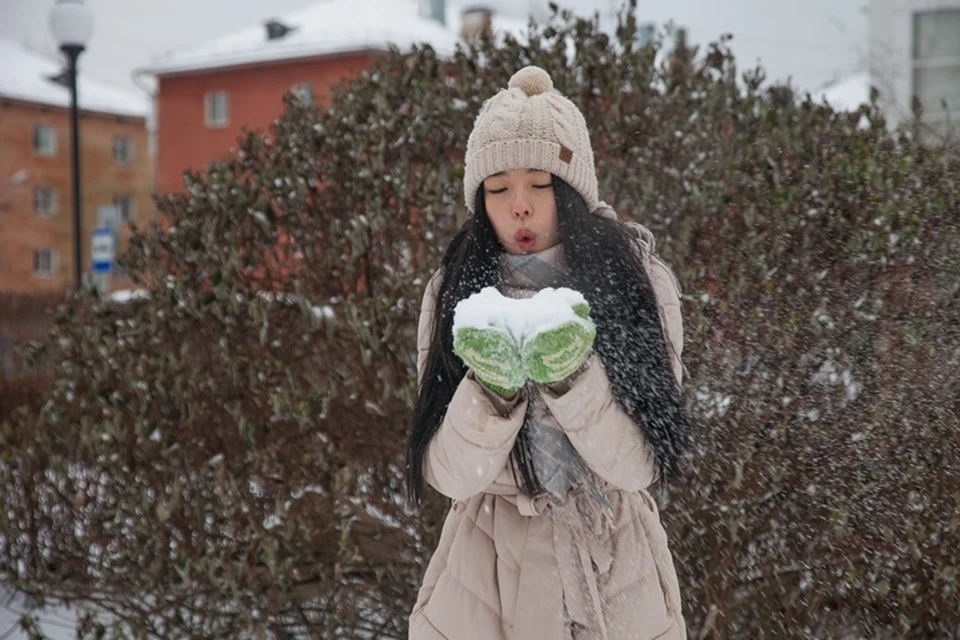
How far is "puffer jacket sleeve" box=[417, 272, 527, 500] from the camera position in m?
2.26

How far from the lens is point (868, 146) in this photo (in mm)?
4496

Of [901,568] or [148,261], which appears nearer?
[901,568]

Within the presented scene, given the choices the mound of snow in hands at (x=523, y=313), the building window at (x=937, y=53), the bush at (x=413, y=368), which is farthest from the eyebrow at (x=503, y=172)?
the building window at (x=937, y=53)

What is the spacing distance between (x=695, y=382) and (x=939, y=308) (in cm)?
79

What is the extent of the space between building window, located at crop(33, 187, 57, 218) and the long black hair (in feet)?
145

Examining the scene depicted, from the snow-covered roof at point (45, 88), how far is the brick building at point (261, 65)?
24.0ft

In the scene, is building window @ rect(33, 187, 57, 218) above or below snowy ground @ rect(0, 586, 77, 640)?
above

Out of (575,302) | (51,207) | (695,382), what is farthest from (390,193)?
(51,207)

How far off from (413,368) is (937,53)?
13283mm

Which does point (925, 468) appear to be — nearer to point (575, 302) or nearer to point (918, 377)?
point (918, 377)

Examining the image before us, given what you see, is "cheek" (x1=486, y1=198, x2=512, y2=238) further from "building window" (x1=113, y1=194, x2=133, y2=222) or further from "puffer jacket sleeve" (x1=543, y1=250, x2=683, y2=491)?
"building window" (x1=113, y1=194, x2=133, y2=222)

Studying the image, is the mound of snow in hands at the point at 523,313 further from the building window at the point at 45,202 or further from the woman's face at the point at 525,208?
the building window at the point at 45,202

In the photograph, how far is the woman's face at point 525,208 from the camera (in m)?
2.52

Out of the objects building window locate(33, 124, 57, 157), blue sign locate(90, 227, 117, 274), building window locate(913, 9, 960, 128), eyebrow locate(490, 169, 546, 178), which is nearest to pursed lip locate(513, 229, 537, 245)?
eyebrow locate(490, 169, 546, 178)
